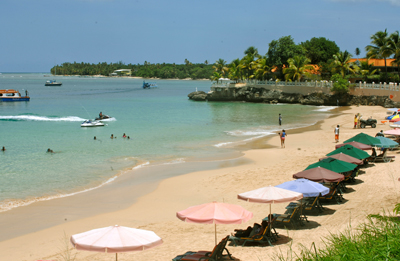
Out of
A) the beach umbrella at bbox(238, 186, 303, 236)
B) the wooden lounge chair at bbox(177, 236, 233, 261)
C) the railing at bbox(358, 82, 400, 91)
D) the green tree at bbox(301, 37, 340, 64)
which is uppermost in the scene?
the green tree at bbox(301, 37, 340, 64)

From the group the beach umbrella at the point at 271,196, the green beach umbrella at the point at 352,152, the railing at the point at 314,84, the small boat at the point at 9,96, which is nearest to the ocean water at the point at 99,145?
the railing at the point at 314,84

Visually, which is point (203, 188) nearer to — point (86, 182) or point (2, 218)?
point (86, 182)

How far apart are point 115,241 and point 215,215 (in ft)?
7.58

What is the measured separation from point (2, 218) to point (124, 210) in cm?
436

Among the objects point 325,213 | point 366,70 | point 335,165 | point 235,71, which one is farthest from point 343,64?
point 325,213

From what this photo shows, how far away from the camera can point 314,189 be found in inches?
432

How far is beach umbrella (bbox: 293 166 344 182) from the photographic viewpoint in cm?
1213

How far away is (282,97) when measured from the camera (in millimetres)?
66750

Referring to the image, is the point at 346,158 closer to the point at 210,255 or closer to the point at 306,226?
the point at 306,226

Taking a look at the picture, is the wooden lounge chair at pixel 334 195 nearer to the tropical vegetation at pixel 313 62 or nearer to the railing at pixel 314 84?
the railing at pixel 314 84

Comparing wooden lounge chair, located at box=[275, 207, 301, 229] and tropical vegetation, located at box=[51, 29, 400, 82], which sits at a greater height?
tropical vegetation, located at box=[51, 29, 400, 82]

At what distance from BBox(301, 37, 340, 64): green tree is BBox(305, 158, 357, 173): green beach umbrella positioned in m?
68.5

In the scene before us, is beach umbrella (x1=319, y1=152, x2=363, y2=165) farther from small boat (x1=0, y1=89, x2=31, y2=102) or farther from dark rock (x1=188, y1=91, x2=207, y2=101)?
small boat (x1=0, y1=89, x2=31, y2=102)

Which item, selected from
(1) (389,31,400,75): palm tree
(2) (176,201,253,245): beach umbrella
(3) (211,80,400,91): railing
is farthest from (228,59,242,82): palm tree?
(2) (176,201,253,245): beach umbrella
